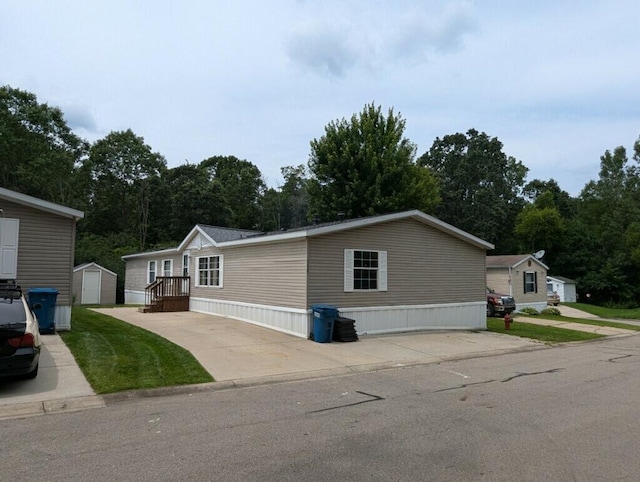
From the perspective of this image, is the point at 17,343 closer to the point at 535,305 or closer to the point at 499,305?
the point at 499,305

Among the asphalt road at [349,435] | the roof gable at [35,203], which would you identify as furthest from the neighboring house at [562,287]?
the roof gable at [35,203]

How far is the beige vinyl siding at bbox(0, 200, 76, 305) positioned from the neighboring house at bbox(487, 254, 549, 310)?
2306cm

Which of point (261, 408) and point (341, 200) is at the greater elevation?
point (341, 200)

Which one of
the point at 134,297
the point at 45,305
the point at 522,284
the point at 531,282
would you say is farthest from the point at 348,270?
the point at 134,297

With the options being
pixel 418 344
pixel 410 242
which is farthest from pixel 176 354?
pixel 410 242

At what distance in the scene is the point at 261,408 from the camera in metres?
6.64

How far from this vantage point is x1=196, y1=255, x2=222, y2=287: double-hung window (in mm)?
19022

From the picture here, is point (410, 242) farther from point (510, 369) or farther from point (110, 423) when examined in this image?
point (110, 423)

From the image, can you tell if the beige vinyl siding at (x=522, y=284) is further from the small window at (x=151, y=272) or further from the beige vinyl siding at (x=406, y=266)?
the small window at (x=151, y=272)

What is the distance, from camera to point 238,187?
2176 inches

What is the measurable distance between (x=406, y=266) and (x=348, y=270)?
8.33 feet

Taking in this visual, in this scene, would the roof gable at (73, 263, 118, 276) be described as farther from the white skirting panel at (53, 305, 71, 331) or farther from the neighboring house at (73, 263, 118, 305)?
the white skirting panel at (53, 305, 71, 331)

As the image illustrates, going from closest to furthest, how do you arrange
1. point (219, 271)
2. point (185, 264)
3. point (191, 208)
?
point (219, 271) → point (185, 264) → point (191, 208)

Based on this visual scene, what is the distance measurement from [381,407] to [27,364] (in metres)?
5.20
